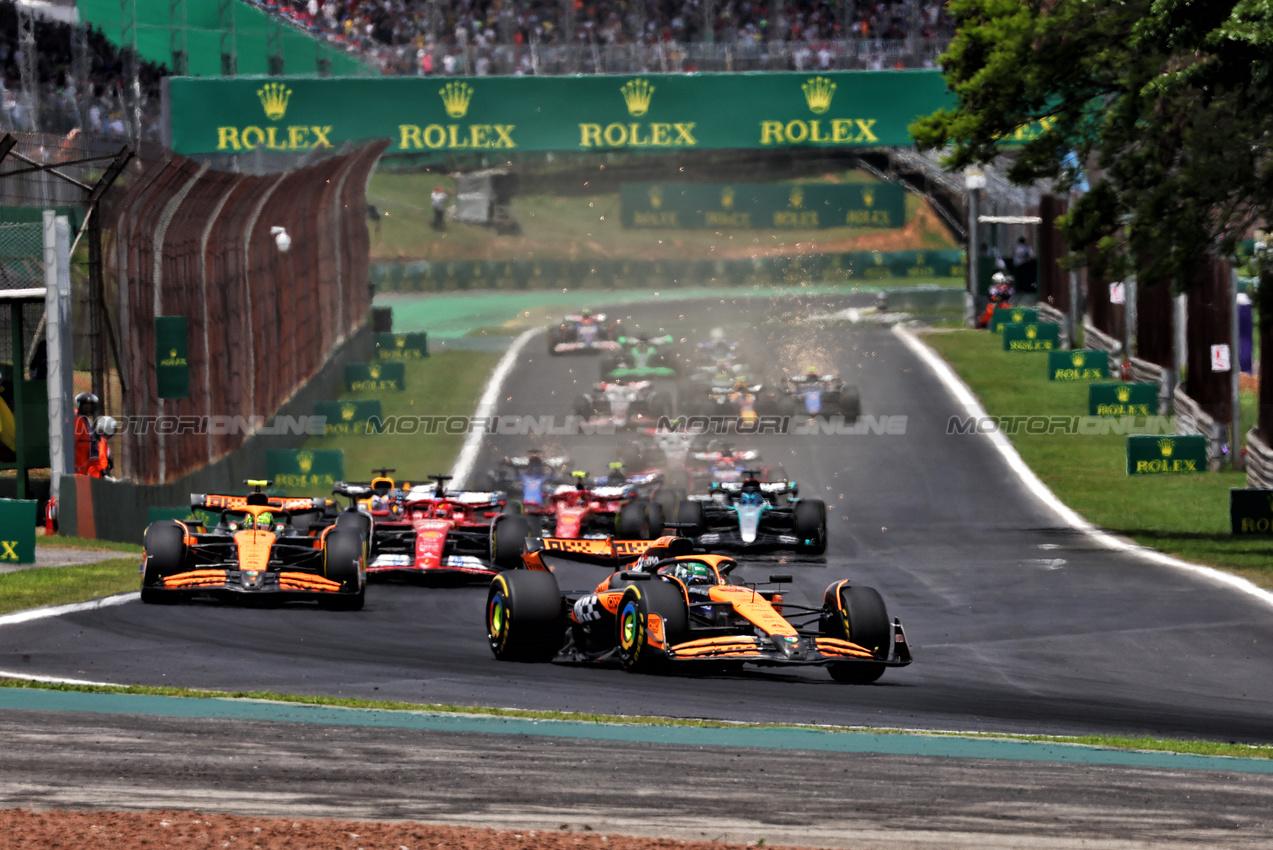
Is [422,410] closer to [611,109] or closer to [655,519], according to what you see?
[611,109]

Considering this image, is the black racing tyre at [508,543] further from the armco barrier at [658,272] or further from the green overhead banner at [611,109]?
the armco barrier at [658,272]

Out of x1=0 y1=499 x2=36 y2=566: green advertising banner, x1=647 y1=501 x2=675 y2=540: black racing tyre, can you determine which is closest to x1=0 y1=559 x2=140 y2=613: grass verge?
x1=0 y1=499 x2=36 y2=566: green advertising banner

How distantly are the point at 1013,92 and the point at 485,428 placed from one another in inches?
520

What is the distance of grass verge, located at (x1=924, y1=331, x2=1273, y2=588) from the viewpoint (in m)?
19.6

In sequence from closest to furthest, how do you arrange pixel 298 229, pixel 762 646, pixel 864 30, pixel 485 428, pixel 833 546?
pixel 762 646 < pixel 833 546 < pixel 298 229 < pixel 485 428 < pixel 864 30

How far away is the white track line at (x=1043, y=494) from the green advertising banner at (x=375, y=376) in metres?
10.6

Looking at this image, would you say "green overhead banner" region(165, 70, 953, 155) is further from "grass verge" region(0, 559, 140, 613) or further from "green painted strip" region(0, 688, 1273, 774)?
"green painted strip" region(0, 688, 1273, 774)

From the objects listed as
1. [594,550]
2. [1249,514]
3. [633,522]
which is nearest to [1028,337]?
[1249,514]

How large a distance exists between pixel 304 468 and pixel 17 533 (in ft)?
23.5

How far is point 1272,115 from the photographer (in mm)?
17203

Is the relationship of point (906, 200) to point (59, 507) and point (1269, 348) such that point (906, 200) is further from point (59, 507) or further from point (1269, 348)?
point (59, 507)

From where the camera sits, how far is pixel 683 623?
10977 mm

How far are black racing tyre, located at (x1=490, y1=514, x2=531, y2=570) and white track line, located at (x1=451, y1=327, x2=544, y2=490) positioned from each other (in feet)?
26.4

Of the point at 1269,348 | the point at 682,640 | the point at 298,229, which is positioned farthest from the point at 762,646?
the point at 298,229
